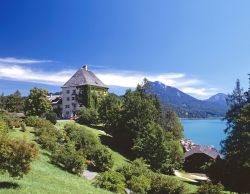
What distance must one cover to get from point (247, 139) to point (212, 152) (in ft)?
103

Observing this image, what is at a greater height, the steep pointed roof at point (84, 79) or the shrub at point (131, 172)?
the steep pointed roof at point (84, 79)

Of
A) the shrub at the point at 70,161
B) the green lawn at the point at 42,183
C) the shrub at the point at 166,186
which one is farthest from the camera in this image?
the shrub at the point at 70,161

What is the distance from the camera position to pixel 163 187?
112 feet

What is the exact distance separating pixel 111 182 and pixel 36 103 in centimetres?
5152

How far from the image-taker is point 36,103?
80.0 meters

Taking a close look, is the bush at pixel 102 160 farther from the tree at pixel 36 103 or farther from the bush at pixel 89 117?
the bush at pixel 89 117

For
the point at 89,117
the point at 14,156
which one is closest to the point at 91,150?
the point at 14,156

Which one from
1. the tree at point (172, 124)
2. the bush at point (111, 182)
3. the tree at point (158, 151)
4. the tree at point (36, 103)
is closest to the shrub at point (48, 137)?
the bush at point (111, 182)

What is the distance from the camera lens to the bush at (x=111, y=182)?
102 ft

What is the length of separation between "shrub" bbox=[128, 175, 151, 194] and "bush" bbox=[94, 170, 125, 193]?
5.31 ft

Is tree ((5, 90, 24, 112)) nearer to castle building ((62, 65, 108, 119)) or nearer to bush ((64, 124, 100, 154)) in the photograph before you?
castle building ((62, 65, 108, 119))

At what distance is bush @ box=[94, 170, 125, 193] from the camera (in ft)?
102

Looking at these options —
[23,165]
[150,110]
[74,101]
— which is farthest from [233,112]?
[74,101]

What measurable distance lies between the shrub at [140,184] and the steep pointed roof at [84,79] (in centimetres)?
7026
